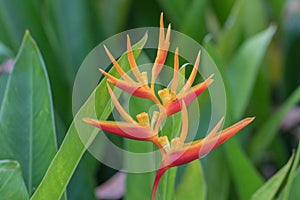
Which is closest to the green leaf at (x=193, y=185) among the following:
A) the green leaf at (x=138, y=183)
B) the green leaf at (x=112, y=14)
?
the green leaf at (x=138, y=183)

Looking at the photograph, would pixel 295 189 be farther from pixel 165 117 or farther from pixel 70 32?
pixel 70 32

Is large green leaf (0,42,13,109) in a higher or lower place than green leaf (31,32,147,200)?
higher

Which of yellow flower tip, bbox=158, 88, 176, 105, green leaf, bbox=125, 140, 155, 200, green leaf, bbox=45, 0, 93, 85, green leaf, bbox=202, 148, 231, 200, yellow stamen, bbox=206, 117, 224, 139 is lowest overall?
green leaf, bbox=202, 148, 231, 200

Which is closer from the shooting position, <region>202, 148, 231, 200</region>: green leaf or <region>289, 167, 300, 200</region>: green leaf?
<region>289, 167, 300, 200</region>: green leaf

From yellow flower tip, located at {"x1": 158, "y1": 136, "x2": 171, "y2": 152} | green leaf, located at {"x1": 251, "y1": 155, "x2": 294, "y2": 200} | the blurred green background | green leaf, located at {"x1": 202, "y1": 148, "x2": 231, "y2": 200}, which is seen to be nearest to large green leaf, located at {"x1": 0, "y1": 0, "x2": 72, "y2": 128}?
the blurred green background

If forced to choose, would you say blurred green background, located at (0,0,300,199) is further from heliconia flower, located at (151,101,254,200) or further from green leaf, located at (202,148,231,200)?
heliconia flower, located at (151,101,254,200)

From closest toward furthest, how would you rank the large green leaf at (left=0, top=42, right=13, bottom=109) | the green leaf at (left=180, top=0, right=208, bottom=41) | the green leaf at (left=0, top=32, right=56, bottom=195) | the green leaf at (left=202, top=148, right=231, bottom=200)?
the green leaf at (left=0, top=32, right=56, bottom=195) < the large green leaf at (left=0, top=42, right=13, bottom=109) < the green leaf at (left=202, top=148, right=231, bottom=200) < the green leaf at (left=180, top=0, right=208, bottom=41)

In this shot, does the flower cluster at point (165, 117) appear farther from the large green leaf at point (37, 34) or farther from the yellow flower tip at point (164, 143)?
the large green leaf at point (37, 34)
